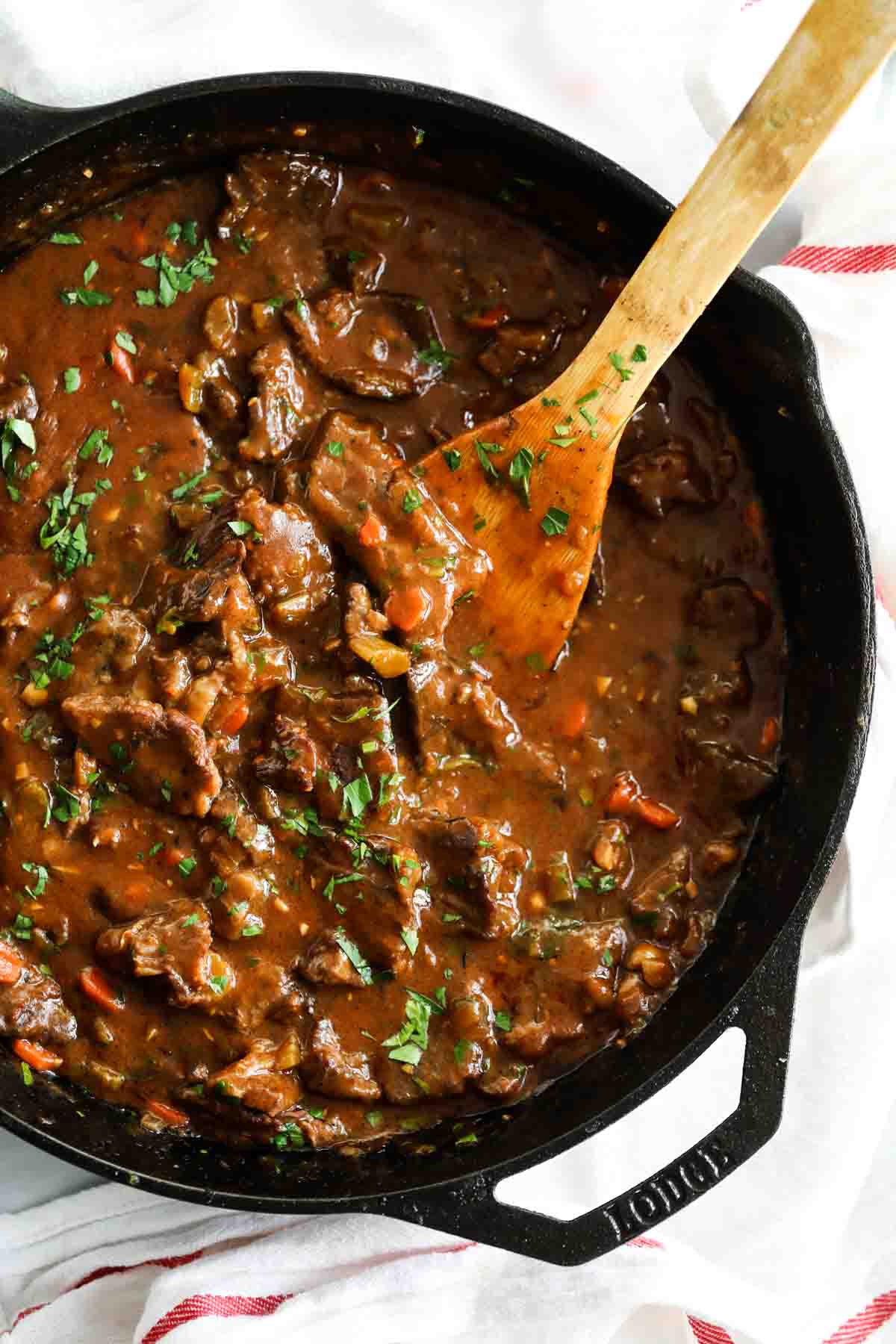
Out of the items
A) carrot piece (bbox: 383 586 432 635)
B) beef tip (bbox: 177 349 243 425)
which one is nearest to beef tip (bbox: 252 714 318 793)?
carrot piece (bbox: 383 586 432 635)

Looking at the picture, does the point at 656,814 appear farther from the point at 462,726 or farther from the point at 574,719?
the point at 462,726

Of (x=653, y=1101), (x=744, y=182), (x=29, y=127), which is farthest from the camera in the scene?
(x=653, y=1101)

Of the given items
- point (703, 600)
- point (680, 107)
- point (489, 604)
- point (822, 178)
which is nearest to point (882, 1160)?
point (703, 600)

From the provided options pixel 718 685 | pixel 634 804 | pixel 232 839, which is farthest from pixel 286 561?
pixel 718 685

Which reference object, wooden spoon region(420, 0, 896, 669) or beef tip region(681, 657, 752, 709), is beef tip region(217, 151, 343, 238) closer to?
wooden spoon region(420, 0, 896, 669)

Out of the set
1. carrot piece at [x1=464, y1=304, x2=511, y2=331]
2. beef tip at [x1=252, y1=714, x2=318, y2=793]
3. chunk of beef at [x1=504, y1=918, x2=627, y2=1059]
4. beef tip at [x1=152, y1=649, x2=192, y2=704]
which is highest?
carrot piece at [x1=464, y1=304, x2=511, y2=331]

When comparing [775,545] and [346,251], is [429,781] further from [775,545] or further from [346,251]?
[346,251]
